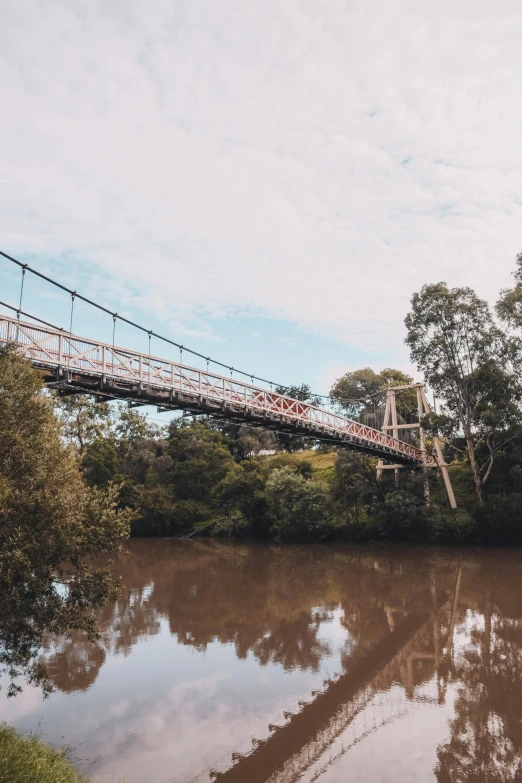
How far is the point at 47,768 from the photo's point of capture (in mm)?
6367

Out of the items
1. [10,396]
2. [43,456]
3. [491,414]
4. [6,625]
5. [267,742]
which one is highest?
[491,414]

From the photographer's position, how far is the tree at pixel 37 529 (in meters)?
7.55

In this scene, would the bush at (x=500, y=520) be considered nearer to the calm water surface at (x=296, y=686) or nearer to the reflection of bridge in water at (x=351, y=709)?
the calm water surface at (x=296, y=686)

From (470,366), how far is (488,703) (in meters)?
21.0

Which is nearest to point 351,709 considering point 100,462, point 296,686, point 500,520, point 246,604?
point 296,686

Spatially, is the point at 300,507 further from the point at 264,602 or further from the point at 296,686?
the point at 296,686

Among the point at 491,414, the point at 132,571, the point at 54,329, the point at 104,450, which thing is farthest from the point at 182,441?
the point at 54,329

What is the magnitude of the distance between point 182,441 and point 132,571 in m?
16.6

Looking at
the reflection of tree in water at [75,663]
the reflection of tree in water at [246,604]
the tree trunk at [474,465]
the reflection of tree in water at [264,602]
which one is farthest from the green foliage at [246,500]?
the reflection of tree in water at [75,663]

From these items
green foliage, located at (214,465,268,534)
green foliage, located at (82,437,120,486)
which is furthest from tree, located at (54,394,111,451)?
green foliage, located at (214,465,268,534)

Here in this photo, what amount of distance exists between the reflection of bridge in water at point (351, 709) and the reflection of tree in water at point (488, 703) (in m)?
0.53

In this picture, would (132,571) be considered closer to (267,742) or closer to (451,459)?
(267,742)

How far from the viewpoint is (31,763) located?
20.8ft

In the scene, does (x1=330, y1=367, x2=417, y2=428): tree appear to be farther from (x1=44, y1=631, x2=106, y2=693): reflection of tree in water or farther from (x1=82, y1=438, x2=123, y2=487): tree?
(x1=44, y1=631, x2=106, y2=693): reflection of tree in water
